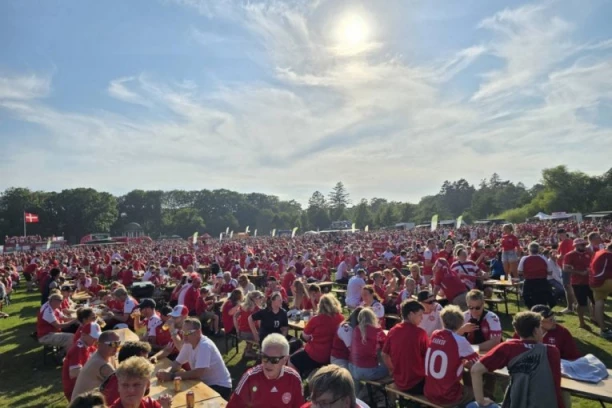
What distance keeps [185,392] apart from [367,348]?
2231mm

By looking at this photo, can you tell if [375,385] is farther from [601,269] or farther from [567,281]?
[567,281]

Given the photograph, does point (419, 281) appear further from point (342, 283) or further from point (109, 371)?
point (109, 371)

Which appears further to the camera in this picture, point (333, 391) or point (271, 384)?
point (271, 384)

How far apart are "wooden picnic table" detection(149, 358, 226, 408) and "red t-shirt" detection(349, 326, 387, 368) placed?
1.82 m

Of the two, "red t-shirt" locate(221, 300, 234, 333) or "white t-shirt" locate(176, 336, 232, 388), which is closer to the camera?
"white t-shirt" locate(176, 336, 232, 388)

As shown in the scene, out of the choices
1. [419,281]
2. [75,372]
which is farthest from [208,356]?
[419,281]

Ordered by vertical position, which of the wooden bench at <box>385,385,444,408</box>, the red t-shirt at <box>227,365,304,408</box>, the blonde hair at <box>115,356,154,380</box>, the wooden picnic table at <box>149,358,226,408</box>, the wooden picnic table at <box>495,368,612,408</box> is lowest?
the wooden bench at <box>385,385,444,408</box>

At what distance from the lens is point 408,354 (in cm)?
462

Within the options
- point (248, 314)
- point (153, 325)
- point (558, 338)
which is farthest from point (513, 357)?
point (153, 325)

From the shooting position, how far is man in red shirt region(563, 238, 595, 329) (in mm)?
8352

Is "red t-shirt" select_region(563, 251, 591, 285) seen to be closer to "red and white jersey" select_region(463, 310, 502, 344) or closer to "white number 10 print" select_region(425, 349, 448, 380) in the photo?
"red and white jersey" select_region(463, 310, 502, 344)

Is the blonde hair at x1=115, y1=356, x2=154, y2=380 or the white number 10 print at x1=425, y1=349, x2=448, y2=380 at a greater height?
the blonde hair at x1=115, y1=356, x2=154, y2=380

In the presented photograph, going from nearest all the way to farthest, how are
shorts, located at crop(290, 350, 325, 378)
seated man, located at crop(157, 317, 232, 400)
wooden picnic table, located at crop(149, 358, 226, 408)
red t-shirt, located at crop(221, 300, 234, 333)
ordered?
1. wooden picnic table, located at crop(149, 358, 226, 408)
2. seated man, located at crop(157, 317, 232, 400)
3. shorts, located at crop(290, 350, 325, 378)
4. red t-shirt, located at crop(221, 300, 234, 333)

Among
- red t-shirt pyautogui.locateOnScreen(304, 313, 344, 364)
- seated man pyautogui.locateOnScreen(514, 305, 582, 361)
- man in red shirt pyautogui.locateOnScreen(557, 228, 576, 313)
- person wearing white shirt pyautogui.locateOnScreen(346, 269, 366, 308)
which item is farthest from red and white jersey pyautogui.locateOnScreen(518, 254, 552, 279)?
red t-shirt pyautogui.locateOnScreen(304, 313, 344, 364)
